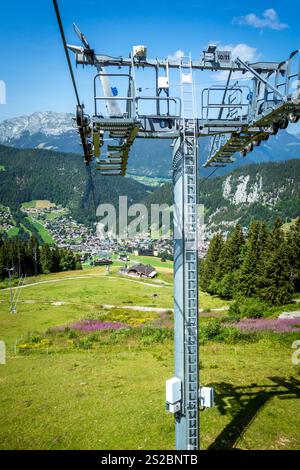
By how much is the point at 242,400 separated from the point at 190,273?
406 inches

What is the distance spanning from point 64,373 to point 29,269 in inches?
3305

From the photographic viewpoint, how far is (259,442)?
553 inches

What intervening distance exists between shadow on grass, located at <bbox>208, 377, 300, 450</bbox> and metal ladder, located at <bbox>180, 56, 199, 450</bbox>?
4.26 meters

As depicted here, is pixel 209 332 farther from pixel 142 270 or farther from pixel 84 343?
pixel 142 270

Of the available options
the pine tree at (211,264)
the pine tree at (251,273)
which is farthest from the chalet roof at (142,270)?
the pine tree at (251,273)

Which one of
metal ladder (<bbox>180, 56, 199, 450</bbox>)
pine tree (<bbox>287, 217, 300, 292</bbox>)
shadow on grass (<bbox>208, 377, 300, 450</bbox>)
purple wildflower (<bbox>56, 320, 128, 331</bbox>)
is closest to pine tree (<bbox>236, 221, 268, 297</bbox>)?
pine tree (<bbox>287, 217, 300, 292</bbox>)

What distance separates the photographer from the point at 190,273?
1074 centimetres

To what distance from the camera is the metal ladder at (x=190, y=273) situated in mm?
10664

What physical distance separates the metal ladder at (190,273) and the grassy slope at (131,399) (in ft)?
13.9

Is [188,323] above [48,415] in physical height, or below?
above

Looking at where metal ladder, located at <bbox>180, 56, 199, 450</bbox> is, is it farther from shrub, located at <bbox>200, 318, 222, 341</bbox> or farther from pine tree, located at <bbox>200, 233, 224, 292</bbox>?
pine tree, located at <bbox>200, 233, 224, 292</bbox>

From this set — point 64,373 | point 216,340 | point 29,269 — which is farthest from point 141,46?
point 29,269

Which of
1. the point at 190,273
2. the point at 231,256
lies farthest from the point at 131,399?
the point at 231,256

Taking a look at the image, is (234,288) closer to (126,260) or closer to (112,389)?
(112,389)
